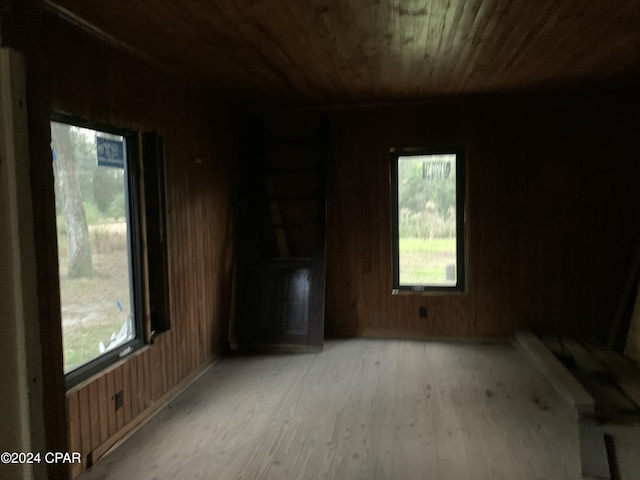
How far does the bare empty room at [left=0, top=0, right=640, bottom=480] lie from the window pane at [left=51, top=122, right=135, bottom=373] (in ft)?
0.06

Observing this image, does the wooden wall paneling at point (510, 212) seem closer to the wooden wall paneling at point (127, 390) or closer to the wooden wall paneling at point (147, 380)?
the wooden wall paneling at point (147, 380)

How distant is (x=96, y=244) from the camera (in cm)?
275

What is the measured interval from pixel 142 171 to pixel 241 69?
999mm

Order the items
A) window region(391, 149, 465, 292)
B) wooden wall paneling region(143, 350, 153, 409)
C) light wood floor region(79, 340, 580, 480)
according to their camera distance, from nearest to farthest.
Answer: light wood floor region(79, 340, 580, 480)
wooden wall paneling region(143, 350, 153, 409)
window region(391, 149, 465, 292)

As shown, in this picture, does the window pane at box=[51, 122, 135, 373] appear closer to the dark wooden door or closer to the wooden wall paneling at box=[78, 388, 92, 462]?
the wooden wall paneling at box=[78, 388, 92, 462]

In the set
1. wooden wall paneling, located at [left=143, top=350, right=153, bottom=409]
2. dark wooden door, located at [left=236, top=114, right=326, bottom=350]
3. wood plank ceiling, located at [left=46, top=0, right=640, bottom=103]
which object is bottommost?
wooden wall paneling, located at [left=143, top=350, right=153, bottom=409]

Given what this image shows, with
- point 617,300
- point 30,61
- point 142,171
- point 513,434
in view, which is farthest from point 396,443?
point 617,300

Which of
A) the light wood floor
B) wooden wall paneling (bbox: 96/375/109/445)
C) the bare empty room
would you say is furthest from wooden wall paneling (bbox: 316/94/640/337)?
wooden wall paneling (bbox: 96/375/109/445)

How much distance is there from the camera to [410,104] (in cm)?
458

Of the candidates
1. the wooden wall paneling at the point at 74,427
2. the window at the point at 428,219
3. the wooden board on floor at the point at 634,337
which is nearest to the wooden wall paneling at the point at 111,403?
the wooden wall paneling at the point at 74,427

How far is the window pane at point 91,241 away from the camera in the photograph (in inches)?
97.3

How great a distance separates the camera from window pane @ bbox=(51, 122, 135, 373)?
2.47 meters

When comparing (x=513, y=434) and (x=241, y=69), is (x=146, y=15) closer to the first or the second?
(x=241, y=69)

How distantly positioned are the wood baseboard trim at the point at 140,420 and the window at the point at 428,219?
2.21 meters
